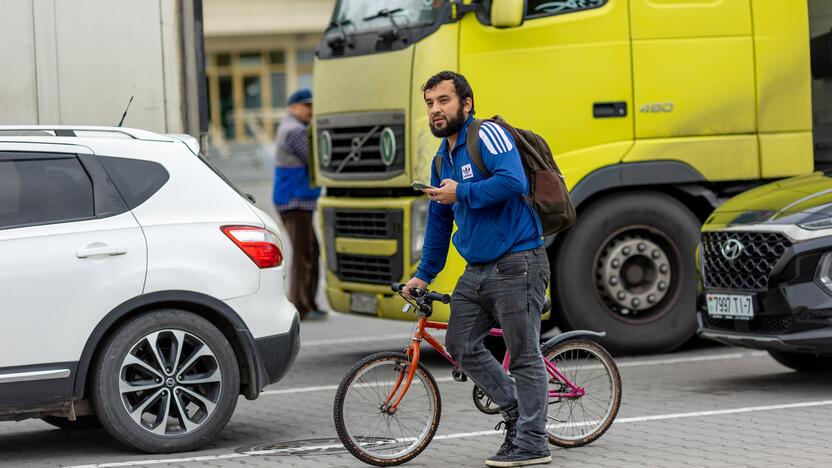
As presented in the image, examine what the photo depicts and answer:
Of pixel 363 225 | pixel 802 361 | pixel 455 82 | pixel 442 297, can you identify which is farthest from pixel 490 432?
pixel 363 225

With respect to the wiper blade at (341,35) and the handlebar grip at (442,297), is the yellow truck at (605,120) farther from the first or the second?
the handlebar grip at (442,297)

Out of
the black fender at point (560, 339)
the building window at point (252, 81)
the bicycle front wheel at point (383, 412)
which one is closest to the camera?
the bicycle front wheel at point (383, 412)

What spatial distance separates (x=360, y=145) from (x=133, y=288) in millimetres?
3584

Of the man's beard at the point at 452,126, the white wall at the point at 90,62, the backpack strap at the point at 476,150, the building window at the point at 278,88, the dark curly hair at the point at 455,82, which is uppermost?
the building window at the point at 278,88

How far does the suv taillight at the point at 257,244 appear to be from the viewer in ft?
24.8

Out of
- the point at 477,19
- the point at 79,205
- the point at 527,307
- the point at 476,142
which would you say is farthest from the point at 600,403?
the point at 477,19

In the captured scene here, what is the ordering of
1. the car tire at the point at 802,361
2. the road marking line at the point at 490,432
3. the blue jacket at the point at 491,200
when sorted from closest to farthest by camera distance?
the blue jacket at the point at 491,200 → the road marking line at the point at 490,432 → the car tire at the point at 802,361

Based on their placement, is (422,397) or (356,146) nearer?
(422,397)

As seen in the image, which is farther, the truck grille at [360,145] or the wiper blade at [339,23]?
the wiper blade at [339,23]

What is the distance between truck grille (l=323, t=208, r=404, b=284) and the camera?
10391 millimetres

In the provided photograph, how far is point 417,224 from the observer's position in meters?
10.3

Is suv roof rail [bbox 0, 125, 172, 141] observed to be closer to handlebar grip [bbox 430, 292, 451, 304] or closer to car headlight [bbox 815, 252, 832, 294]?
handlebar grip [bbox 430, 292, 451, 304]

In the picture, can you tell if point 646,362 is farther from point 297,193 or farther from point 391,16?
point 297,193

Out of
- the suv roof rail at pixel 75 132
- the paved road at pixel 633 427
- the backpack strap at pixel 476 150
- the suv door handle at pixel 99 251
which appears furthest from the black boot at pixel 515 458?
the suv roof rail at pixel 75 132
